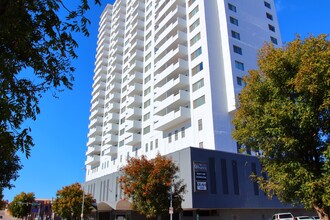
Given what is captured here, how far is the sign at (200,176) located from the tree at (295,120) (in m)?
22.4

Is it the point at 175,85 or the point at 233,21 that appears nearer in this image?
the point at 175,85

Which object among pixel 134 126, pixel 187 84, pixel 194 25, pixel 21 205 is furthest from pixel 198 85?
Result: pixel 21 205

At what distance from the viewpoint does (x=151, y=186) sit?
32750 mm

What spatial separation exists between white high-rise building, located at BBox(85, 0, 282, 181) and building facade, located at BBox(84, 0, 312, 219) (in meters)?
0.17

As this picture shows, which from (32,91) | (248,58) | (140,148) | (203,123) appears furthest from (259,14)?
(32,91)

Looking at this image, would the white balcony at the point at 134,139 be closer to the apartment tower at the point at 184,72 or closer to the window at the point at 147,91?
the apartment tower at the point at 184,72

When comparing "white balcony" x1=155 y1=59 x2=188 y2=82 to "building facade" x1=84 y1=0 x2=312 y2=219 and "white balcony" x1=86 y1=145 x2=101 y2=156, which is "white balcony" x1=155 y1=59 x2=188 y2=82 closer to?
"building facade" x1=84 y1=0 x2=312 y2=219

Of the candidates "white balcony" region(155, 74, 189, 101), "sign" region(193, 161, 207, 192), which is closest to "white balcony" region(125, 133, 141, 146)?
"white balcony" region(155, 74, 189, 101)

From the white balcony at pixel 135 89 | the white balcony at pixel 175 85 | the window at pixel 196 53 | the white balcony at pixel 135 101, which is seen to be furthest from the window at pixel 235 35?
the white balcony at pixel 135 101

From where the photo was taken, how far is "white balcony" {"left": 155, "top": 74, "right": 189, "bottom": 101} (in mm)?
51062

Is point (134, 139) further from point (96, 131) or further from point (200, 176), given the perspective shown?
point (96, 131)

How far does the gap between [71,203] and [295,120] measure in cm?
5116

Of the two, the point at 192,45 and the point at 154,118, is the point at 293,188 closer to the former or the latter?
the point at 192,45

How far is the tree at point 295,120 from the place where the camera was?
14.8 meters
